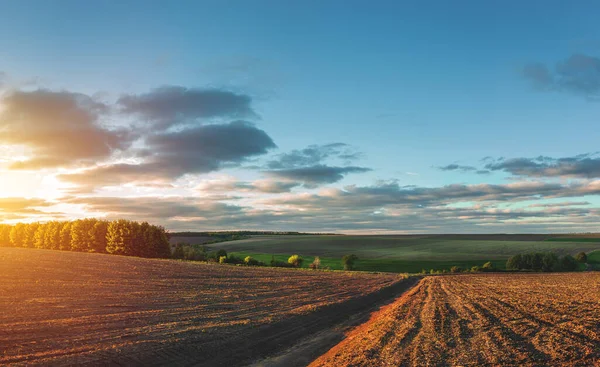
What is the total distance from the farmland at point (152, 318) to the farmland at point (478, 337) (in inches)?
152

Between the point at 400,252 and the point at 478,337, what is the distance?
94071 millimetres

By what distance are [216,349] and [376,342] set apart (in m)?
6.95

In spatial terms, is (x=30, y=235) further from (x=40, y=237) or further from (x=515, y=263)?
(x=515, y=263)

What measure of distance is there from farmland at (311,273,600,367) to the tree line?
72.5 meters

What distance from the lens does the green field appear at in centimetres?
9156

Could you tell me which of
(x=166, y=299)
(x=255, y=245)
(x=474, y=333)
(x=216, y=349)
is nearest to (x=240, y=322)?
(x=216, y=349)

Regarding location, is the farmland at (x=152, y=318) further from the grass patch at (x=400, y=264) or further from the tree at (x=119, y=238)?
the tree at (x=119, y=238)

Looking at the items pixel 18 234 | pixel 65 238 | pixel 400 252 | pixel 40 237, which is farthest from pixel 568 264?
pixel 18 234

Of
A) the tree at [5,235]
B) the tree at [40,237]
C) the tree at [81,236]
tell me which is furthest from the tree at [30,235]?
the tree at [81,236]

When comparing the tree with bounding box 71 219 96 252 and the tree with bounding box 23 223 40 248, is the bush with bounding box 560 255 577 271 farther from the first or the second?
the tree with bounding box 23 223 40 248

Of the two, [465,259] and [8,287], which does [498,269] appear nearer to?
[465,259]

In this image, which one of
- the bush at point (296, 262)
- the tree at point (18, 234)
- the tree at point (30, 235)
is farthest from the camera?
the tree at point (18, 234)

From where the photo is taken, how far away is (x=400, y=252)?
112 metres

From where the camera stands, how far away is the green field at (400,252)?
91562 millimetres
